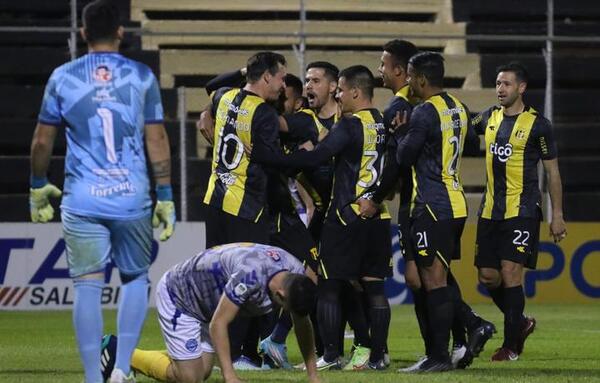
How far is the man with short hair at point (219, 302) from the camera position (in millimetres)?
7734

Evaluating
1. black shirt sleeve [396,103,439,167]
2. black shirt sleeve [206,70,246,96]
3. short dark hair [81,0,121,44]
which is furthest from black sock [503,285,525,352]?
short dark hair [81,0,121,44]

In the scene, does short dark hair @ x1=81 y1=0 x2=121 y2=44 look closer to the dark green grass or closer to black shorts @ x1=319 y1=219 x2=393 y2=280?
the dark green grass

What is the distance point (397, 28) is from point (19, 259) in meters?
7.78

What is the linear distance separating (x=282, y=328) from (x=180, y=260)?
7.22 m

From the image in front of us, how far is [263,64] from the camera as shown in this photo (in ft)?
32.2

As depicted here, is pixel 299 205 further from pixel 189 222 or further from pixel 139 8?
pixel 139 8

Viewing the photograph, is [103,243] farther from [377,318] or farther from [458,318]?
[458,318]

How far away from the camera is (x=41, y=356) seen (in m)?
11.3

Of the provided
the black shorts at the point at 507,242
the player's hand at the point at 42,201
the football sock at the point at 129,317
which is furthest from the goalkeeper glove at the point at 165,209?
the black shorts at the point at 507,242

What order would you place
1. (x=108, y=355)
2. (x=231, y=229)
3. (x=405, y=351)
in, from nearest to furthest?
(x=108, y=355) < (x=231, y=229) < (x=405, y=351)

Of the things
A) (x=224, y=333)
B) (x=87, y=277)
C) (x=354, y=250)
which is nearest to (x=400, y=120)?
(x=354, y=250)

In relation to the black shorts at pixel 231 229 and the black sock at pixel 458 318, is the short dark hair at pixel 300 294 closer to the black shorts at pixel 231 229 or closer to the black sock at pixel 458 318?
the black shorts at pixel 231 229

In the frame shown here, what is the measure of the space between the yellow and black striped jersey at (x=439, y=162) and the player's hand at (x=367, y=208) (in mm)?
271

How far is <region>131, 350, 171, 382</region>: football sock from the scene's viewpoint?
8766 mm
